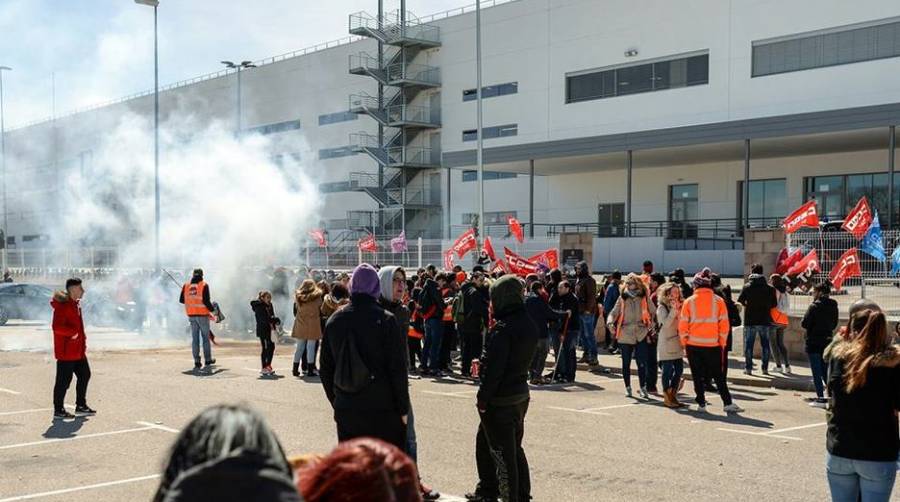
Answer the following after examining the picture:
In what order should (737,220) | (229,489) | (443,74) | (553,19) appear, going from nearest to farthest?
(229,489) < (737,220) < (553,19) < (443,74)

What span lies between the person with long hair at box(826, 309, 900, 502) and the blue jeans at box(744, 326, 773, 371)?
9.74m

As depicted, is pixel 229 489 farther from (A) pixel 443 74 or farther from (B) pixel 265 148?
(B) pixel 265 148

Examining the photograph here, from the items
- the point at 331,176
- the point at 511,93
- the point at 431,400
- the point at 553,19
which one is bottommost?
the point at 431,400

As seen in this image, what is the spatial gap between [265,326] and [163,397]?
9.50 feet

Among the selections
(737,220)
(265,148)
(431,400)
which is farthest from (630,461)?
(265,148)

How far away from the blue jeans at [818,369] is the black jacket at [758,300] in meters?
1.96

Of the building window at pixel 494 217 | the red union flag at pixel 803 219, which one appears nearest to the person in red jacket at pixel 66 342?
→ the red union flag at pixel 803 219

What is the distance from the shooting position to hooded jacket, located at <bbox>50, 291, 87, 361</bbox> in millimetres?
10680

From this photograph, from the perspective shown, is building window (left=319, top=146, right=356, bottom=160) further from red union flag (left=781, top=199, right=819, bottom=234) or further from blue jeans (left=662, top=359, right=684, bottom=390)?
blue jeans (left=662, top=359, right=684, bottom=390)

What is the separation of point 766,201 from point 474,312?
25.4 m

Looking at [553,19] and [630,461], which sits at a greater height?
[553,19]

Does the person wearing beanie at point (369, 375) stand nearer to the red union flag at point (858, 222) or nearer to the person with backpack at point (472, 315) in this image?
the person with backpack at point (472, 315)

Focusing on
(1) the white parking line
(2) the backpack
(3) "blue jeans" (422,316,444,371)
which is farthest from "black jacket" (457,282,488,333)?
(2) the backpack

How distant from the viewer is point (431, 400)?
40.1 feet
